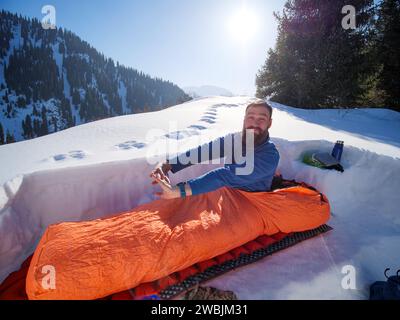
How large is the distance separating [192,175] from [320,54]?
10.6 m


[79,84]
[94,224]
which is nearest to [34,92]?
[79,84]

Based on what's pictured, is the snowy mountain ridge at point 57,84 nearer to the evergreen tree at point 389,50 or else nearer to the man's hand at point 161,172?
the evergreen tree at point 389,50

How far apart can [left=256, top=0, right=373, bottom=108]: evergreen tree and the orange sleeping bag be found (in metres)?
10.3

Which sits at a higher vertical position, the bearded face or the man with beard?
the bearded face

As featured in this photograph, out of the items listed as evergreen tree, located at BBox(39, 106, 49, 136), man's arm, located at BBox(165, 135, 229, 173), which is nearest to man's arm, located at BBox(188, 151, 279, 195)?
man's arm, located at BBox(165, 135, 229, 173)

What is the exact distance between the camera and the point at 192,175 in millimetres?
3057

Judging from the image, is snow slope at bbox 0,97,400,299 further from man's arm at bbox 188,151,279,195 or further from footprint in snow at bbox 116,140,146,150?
man's arm at bbox 188,151,279,195

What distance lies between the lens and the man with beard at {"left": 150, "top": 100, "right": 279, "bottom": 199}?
180cm

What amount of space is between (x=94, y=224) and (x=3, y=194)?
2.56ft

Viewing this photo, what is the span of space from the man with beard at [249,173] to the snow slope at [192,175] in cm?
65

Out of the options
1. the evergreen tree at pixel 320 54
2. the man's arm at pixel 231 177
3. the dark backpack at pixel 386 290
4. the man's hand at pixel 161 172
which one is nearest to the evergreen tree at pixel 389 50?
the evergreen tree at pixel 320 54

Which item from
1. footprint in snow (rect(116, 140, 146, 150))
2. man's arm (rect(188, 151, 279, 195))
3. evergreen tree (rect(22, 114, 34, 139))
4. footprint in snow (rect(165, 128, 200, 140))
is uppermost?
footprint in snow (rect(165, 128, 200, 140))

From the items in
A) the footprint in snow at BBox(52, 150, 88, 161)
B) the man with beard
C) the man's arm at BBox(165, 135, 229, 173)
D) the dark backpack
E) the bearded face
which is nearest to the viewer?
the dark backpack

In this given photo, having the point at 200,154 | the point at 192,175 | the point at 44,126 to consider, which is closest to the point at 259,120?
the point at 200,154
